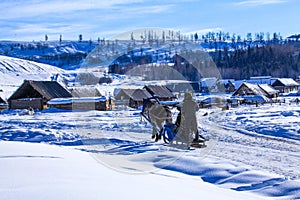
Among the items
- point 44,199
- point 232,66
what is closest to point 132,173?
point 44,199

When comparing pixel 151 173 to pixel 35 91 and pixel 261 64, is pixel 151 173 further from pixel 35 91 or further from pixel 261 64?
pixel 261 64

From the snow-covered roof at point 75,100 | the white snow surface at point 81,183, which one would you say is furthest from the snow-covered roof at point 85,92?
the white snow surface at point 81,183

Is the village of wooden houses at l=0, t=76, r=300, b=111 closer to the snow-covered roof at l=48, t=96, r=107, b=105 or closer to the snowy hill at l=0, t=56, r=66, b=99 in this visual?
the snow-covered roof at l=48, t=96, r=107, b=105

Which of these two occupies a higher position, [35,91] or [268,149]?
[35,91]

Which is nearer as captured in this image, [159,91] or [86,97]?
[86,97]

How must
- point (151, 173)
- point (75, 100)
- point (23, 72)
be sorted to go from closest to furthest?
1. point (151, 173)
2. point (75, 100)
3. point (23, 72)

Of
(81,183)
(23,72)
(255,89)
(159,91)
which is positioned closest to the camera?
(81,183)

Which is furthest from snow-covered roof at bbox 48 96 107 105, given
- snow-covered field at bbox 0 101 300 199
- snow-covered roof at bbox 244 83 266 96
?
snow-covered field at bbox 0 101 300 199

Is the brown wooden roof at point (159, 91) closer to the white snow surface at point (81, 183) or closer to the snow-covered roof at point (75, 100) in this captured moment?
the snow-covered roof at point (75, 100)

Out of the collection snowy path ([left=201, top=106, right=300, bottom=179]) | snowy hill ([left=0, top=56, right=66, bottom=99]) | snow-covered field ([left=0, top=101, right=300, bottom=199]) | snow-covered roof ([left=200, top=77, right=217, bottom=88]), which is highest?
snowy hill ([left=0, top=56, right=66, bottom=99])

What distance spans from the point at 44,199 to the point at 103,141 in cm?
957

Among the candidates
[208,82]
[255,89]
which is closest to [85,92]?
[255,89]

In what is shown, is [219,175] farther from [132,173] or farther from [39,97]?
[39,97]

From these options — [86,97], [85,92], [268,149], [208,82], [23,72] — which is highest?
[23,72]
